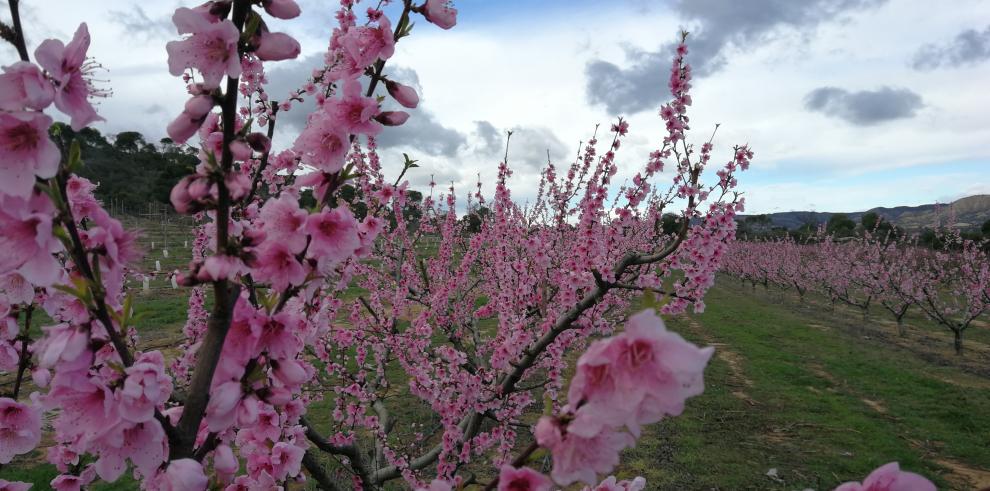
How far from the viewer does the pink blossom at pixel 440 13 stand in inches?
59.5

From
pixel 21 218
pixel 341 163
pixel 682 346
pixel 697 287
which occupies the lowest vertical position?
pixel 697 287

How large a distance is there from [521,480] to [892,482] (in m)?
0.67

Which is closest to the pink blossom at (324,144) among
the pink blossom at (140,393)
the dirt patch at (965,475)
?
the pink blossom at (140,393)

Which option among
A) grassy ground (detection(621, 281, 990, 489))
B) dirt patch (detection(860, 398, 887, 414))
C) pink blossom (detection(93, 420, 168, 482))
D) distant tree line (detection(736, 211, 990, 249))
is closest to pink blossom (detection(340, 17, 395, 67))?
pink blossom (detection(93, 420, 168, 482))

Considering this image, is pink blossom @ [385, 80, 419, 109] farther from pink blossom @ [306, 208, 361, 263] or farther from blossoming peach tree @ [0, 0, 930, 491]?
pink blossom @ [306, 208, 361, 263]

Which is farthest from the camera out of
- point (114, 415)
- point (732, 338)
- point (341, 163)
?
point (732, 338)

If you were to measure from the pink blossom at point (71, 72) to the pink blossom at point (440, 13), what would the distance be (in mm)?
836

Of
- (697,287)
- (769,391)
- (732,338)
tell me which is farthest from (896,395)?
(697,287)

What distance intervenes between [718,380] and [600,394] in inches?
462

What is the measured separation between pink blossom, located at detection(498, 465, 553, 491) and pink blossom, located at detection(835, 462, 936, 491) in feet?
1.72

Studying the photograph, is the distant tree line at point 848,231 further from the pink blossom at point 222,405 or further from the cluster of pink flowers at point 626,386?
the pink blossom at point 222,405

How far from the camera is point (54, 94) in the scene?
97cm

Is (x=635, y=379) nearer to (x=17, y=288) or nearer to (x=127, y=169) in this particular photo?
(x=17, y=288)

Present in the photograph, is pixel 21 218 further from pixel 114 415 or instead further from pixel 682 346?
pixel 682 346
